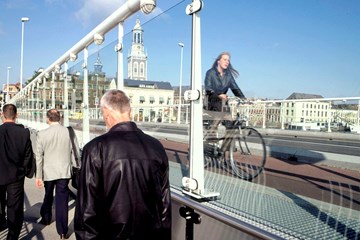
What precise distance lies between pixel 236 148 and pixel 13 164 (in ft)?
11.6

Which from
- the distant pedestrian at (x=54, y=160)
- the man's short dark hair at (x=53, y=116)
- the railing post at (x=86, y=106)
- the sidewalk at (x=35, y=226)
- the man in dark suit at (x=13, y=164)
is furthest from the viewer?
the railing post at (x=86, y=106)

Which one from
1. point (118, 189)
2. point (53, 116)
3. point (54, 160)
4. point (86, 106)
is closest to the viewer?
point (118, 189)

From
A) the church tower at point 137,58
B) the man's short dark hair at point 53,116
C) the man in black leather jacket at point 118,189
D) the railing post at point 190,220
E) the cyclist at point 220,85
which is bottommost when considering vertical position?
the railing post at point 190,220

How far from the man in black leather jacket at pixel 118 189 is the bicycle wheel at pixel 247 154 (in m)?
0.80

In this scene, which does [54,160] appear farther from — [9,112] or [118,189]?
[118,189]

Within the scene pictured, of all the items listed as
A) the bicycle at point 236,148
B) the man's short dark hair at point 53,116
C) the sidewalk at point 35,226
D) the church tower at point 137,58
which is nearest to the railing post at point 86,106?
the man's short dark hair at point 53,116

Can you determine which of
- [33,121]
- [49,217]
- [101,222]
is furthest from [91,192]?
[33,121]

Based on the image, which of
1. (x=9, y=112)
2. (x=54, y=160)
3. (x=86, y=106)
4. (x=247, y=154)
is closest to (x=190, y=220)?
(x=247, y=154)

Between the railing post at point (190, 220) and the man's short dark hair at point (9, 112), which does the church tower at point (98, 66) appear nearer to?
the man's short dark hair at point (9, 112)

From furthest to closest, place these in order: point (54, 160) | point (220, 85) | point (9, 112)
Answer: point (54, 160) < point (9, 112) < point (220, 85)

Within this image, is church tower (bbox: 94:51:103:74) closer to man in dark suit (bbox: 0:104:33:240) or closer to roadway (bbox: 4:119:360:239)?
man in dark suit (bbox: 0:104:33:240)

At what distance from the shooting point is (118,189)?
245 cm

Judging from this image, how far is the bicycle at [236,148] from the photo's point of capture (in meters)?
2.93

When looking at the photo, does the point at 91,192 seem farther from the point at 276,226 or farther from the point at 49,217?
the point at 49,217
